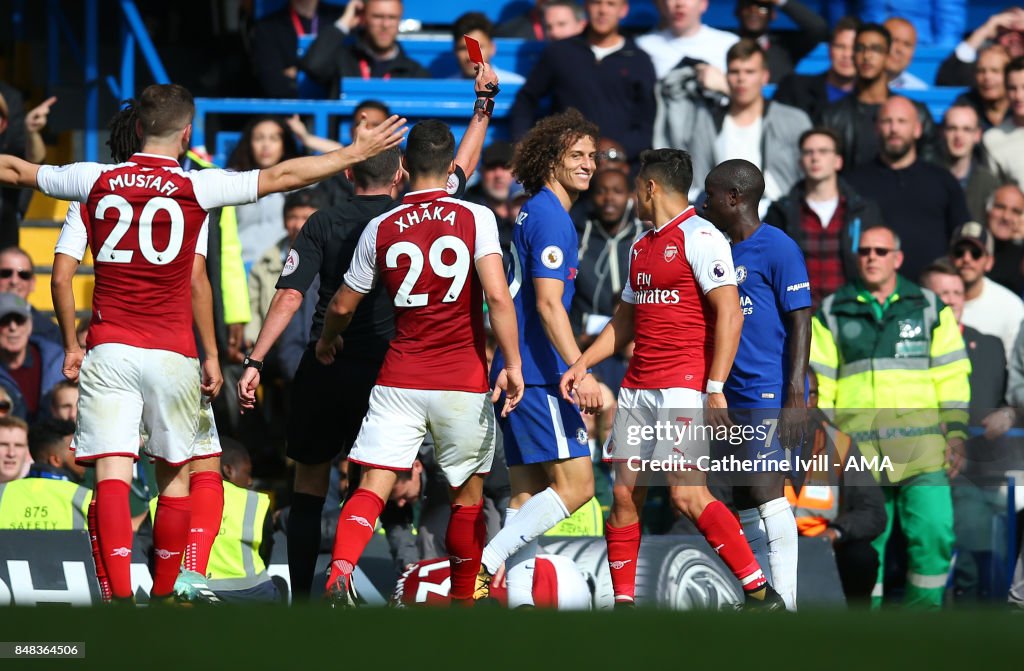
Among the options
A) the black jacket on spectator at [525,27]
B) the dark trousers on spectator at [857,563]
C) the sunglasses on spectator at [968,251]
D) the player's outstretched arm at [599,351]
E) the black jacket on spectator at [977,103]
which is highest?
the black jacket on spectator at [525,27]

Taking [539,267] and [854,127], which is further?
[854,127]

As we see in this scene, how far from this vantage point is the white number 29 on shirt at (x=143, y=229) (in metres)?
5.98

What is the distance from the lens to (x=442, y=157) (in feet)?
Answer: 20.9

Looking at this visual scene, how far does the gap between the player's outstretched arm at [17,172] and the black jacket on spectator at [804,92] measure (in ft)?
20.5

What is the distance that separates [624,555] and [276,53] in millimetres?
6698

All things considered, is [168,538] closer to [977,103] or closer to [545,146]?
[545,146]

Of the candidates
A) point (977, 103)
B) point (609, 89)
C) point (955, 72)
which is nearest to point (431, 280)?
point (609, 89)

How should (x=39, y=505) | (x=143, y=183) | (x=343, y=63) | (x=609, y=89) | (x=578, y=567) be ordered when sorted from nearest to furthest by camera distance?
(x=143, y=183), (x=578, y=567), (x=39, y=505), (x=609, y=89), (x=343, y=63)

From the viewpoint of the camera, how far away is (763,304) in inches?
270

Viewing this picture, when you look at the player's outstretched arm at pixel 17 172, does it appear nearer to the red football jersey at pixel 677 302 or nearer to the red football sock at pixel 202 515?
the red football sock at pixel 202 515

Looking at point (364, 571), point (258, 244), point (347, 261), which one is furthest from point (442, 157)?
point (258, 244)

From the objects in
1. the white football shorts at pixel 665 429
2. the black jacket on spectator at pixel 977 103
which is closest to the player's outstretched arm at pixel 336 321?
the white football shorts at pixel 665 429

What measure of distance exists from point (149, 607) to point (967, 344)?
6848mm

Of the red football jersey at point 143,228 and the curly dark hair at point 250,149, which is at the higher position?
the curly dark hair at point 250,149
